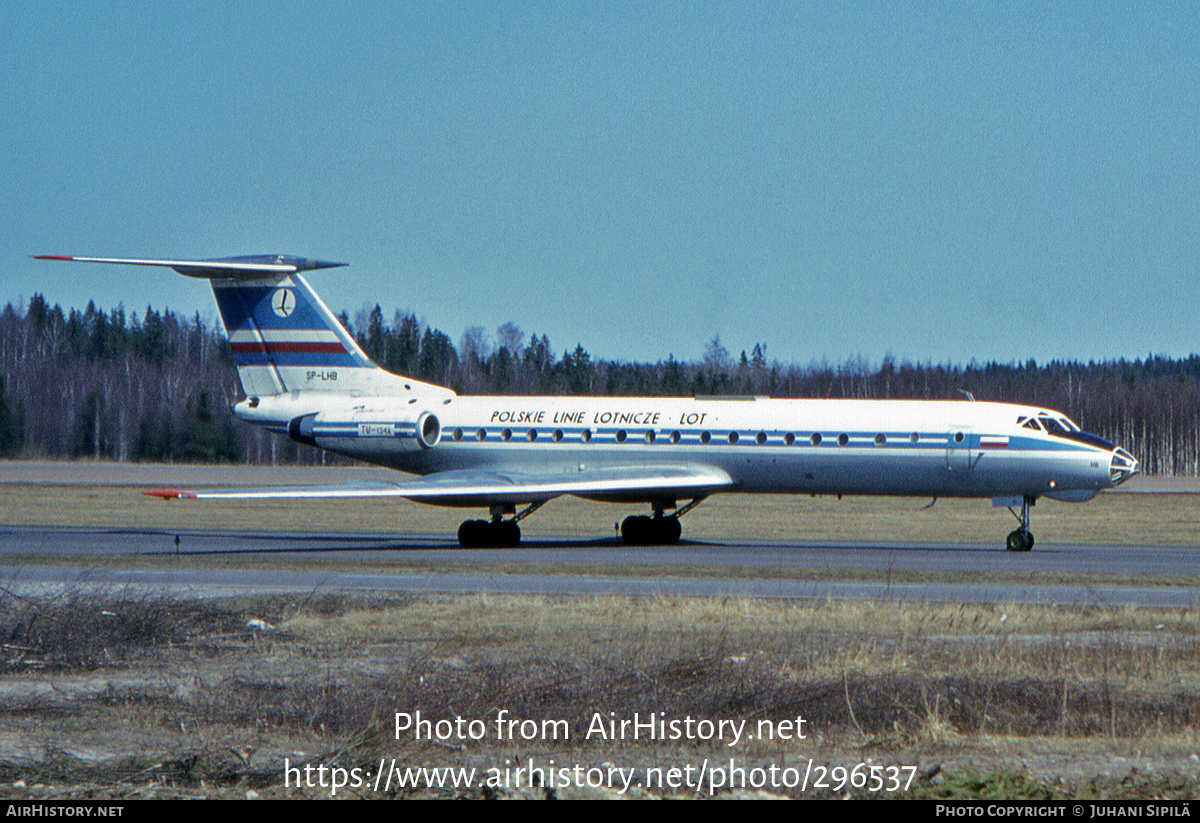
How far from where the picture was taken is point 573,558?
25531mm

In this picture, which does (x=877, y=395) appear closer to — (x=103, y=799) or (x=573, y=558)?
(x=573, y=558)

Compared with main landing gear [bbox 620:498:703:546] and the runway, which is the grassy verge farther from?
main landing gear [bbox 620:498:703:546]

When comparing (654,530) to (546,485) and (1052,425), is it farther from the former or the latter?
(1052,425)

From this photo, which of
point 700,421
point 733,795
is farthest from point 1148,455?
point 733,795

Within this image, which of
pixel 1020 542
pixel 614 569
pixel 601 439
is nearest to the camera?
pixel 614 569

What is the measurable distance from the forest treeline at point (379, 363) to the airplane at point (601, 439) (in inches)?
2231

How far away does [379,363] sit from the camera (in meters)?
107

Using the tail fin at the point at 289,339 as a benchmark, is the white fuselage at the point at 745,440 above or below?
below

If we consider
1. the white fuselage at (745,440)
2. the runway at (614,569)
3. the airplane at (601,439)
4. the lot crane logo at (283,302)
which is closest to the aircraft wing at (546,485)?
the airplane at (601,439)

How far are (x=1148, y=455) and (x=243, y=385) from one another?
80.0 meters

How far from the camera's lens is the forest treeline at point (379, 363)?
310 ft

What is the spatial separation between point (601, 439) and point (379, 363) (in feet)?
260

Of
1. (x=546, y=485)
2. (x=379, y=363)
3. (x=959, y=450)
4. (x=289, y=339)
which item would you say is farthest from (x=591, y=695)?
(x=379, y=363)

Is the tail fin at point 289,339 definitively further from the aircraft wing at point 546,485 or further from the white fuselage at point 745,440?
the aircraft wing at point 546,485
